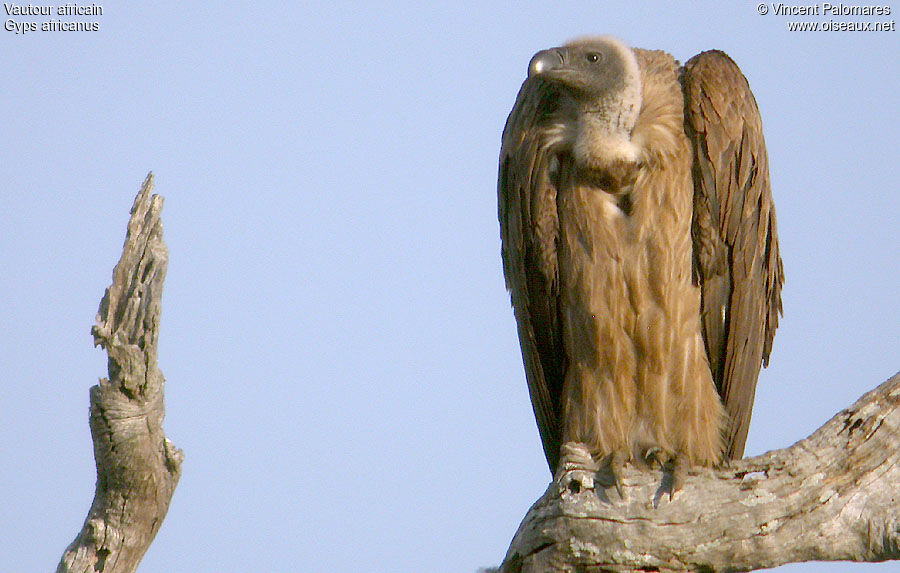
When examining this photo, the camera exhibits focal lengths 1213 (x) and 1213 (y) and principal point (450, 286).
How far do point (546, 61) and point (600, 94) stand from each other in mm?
284

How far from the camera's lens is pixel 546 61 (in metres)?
5.39

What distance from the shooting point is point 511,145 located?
225 inches

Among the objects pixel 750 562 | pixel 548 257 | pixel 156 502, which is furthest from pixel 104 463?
pixel 750 562

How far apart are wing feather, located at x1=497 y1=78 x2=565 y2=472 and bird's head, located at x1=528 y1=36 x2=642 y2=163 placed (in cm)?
22

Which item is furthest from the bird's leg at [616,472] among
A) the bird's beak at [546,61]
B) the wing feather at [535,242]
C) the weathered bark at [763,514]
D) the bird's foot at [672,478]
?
the bird's beak at [546,61]

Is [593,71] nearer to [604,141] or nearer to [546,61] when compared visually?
[546,61]

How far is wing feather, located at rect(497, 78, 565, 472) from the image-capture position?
5562mm

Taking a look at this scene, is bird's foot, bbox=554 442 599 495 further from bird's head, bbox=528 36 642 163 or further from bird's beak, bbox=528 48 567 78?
bird's beak, bbox=528 48 567 78

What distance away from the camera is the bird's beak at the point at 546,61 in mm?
5340

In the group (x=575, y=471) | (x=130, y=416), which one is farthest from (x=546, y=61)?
(x=130, y=416)

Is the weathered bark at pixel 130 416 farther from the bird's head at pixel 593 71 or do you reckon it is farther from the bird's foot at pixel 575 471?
the bird's head at pixel 593 71

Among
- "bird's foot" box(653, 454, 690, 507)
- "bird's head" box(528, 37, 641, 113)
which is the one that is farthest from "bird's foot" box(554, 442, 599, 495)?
"bird's head" box(528, 37, 641, 113)

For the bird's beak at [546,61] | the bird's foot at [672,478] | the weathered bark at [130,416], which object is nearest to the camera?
the weathered bark at [130,416]

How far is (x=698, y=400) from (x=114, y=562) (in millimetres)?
2643
